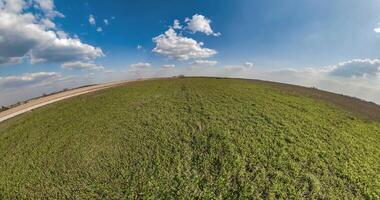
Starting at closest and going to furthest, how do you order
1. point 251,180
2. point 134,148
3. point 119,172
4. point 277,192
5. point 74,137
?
point 277,192, point 251,180, point 119,172, point 134,148, point 74,137

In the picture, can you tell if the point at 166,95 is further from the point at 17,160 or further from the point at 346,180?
the point at 346,180

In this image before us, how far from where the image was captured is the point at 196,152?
1214 centimetres

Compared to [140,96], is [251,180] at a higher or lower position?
lower

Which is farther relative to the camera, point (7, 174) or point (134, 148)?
point (134, 148)

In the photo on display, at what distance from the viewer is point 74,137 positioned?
14.7m

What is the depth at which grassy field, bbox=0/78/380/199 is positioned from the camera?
393 inches

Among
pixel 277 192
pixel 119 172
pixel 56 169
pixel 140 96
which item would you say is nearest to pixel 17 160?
pixel 56 169

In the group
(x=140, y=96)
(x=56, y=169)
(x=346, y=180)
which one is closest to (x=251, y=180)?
(x=346, y=180)

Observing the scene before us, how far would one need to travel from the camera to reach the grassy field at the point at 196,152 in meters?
9.98

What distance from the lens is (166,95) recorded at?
2095cm

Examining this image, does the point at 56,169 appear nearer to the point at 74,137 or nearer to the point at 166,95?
the point at 74,137

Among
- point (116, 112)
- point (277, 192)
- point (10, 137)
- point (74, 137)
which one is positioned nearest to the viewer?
point (277, 192)

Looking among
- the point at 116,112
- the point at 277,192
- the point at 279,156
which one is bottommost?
the point at 277,192

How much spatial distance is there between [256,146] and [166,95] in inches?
430
